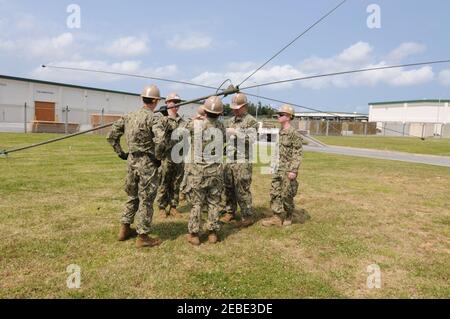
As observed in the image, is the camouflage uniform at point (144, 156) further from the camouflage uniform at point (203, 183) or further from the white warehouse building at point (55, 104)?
the white warehouse building at point (55, 104)

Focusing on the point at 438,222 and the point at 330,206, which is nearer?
the point at 438,222

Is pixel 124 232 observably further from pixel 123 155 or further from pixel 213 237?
pixel 213 237

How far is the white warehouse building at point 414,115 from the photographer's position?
175 feet

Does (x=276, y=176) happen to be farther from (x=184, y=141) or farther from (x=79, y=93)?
(x=79, y=93)

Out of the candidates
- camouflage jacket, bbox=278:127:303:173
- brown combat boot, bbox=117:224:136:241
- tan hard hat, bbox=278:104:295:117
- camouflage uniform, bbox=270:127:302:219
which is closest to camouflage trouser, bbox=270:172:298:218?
camouflage uniform, bbox=270:127:302:219

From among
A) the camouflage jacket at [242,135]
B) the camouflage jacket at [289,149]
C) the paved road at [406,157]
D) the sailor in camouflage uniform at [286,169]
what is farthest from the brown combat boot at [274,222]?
the paved road at [406,157]

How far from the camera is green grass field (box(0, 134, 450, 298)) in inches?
161

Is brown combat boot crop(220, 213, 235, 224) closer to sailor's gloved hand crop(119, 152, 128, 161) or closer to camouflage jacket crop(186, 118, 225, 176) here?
camouflage jacket crop(186, 118, 225, 176)

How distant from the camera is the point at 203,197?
5.50m

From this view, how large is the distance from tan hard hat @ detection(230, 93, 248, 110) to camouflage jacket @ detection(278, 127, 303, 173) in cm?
86

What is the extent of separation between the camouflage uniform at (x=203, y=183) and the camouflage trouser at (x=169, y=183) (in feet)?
4.54

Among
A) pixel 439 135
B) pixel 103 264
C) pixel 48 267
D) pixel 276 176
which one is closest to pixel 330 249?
pixel 276 176
